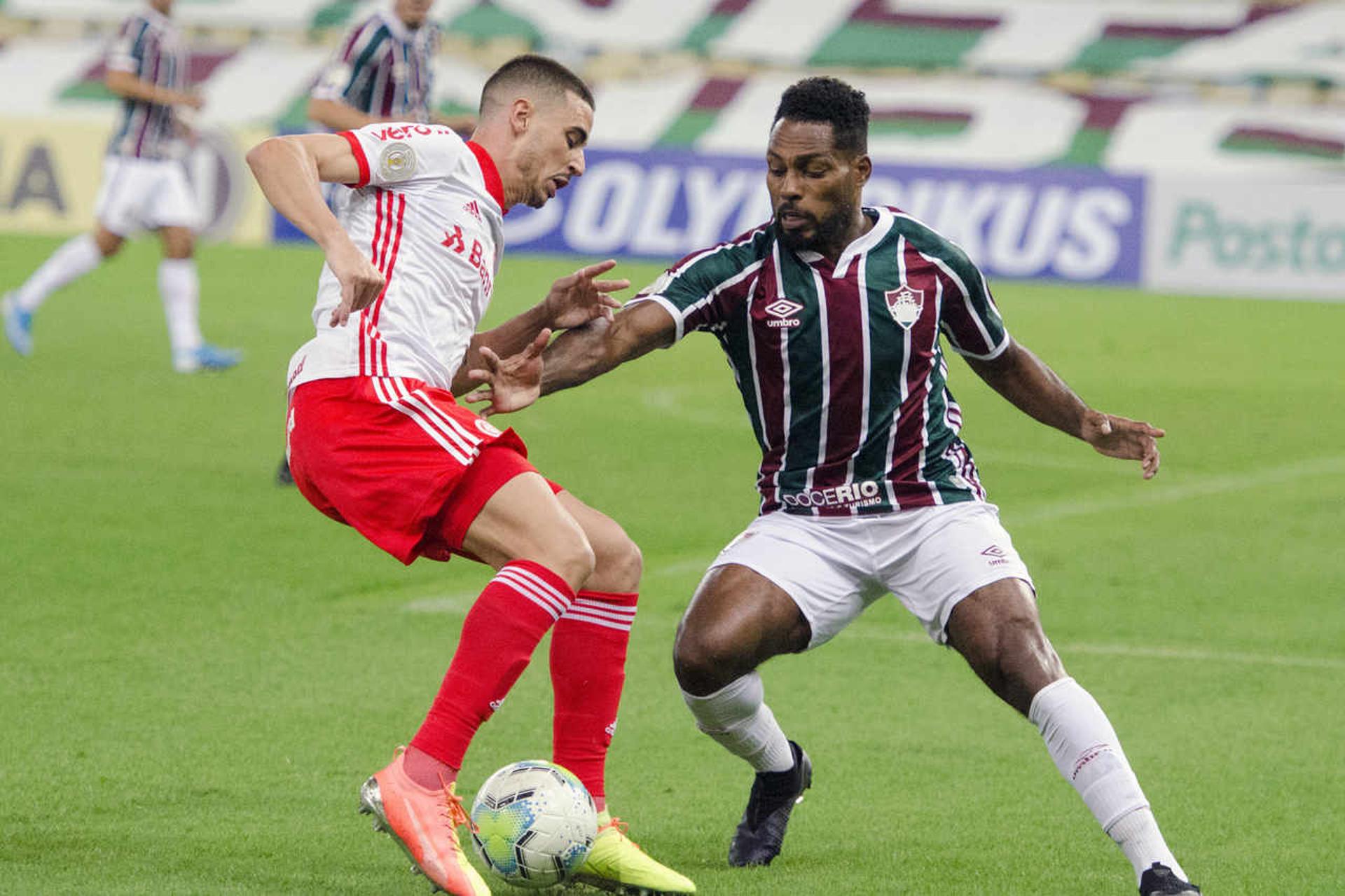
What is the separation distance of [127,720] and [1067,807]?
109 inches

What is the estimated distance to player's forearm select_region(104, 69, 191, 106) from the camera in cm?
1354

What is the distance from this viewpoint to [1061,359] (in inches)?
650

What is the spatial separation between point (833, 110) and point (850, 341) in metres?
0.57

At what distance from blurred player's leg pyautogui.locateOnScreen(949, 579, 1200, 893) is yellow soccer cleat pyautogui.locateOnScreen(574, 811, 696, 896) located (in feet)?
2.84

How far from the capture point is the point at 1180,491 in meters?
11.0

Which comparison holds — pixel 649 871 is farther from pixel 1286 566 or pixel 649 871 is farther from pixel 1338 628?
pixel 1286 566

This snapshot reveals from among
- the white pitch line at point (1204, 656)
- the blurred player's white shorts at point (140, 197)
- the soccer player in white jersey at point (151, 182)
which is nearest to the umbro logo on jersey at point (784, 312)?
the white pitch line at point (1204, 656)

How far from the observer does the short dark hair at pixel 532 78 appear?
4930 millimetres

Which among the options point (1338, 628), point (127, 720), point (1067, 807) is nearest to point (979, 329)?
point (1067, 807)

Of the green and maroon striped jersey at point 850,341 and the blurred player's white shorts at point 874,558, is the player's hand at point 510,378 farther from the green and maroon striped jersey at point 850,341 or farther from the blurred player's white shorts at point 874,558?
the blurred player's white shorts at point 874,558

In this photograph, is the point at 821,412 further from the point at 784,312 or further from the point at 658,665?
the point at 658,665

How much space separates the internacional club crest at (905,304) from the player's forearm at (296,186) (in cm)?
142

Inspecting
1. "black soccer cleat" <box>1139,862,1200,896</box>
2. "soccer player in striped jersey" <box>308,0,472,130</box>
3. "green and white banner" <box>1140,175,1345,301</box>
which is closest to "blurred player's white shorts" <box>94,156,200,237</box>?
"soccer player in striped jersey" <box>308,0,472,130</box>

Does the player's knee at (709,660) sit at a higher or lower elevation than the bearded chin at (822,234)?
lower
